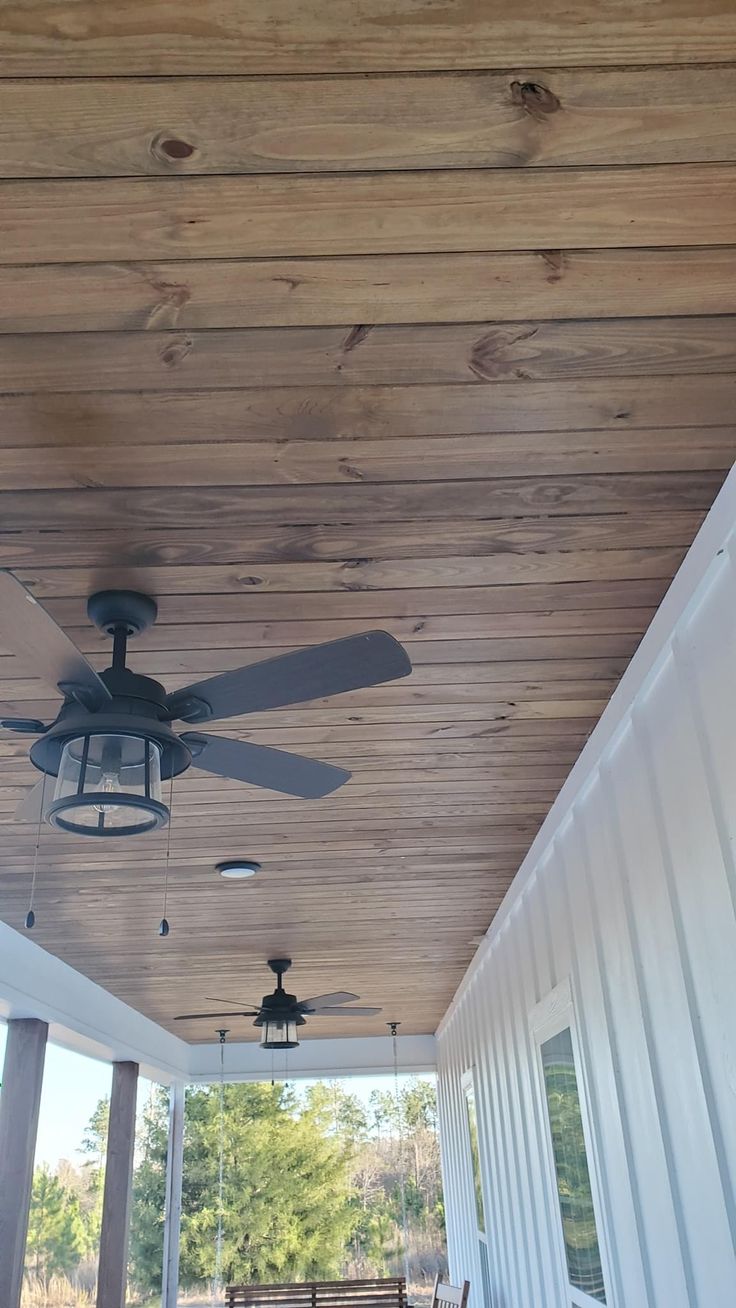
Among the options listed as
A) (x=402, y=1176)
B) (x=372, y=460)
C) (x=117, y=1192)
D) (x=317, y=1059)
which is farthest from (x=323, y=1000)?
(x=402, y=1176)

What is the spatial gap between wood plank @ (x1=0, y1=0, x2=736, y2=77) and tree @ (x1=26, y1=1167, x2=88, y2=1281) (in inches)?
233

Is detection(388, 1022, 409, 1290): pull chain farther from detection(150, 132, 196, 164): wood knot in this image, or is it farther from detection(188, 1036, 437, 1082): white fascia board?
detection(150, 132, 196, 164): wood knot

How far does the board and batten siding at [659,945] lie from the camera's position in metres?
1.91

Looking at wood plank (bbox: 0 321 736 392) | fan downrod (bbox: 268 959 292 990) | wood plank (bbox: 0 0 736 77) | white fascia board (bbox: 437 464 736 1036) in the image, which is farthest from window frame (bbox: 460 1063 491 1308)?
wood plank (bbox: 0 0 736 77)

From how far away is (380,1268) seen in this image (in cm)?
963

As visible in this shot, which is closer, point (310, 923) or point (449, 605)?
point (449, 605)

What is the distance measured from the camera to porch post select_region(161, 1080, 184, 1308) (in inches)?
318

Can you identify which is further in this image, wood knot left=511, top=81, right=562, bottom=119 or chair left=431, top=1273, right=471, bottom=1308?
chair left=431, top=1273, right=471, bottom=1308

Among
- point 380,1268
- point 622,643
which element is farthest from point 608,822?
point 380,1268

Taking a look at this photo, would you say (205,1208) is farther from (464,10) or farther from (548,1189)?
(464,10)

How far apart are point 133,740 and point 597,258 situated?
1194 mm

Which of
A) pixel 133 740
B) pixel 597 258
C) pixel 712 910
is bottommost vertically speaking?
pixel 712 910

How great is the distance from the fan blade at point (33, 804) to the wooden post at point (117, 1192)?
5.15m

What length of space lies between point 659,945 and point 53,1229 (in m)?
5.41
